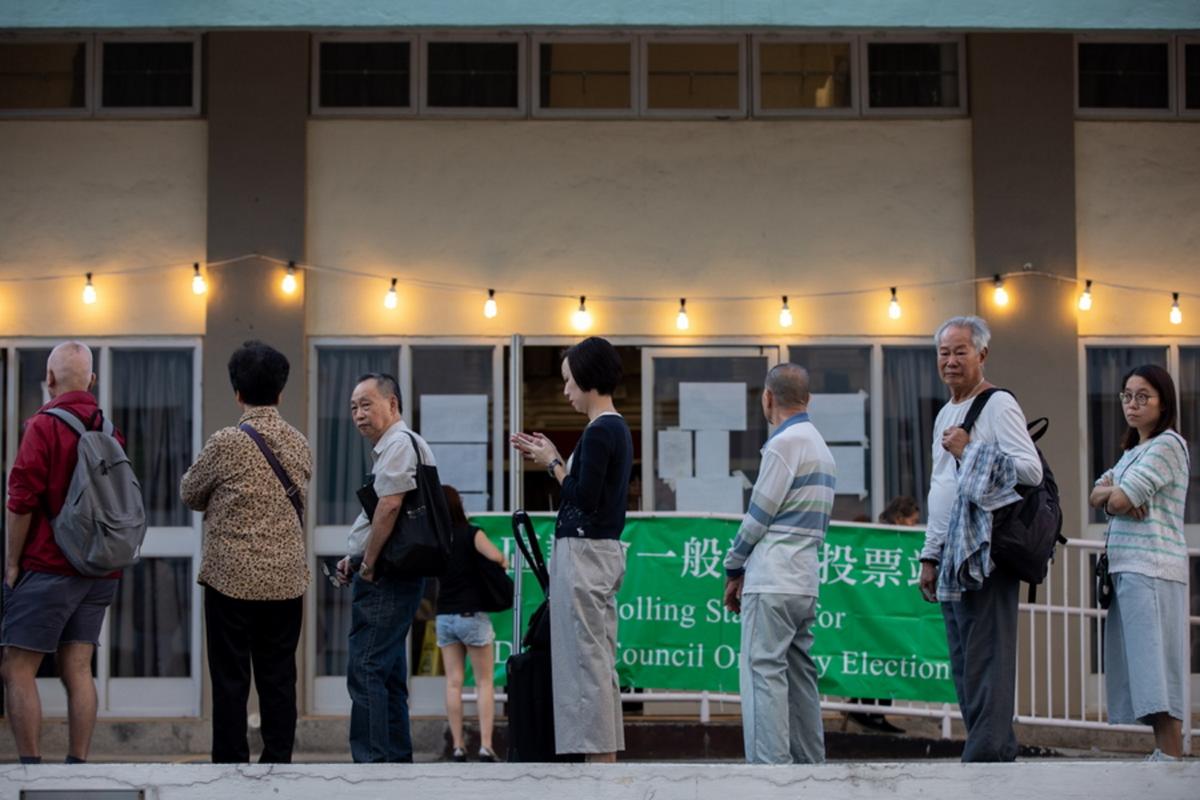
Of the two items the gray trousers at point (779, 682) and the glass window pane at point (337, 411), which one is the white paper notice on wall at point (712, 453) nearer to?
the glass window pane at point (337, 411)

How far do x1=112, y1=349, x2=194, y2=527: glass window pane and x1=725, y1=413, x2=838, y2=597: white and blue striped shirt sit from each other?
217 inches

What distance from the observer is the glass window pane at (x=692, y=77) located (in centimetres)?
1165

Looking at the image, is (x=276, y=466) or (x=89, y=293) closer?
(x=276, y=466)

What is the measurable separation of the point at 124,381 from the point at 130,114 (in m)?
1.88

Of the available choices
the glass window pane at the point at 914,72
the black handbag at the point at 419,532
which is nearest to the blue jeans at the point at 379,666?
the black handbag at the point at 419,532

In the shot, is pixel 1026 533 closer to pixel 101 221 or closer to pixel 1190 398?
pixel 1190 398

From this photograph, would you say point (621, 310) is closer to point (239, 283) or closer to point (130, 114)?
point (239, 283)

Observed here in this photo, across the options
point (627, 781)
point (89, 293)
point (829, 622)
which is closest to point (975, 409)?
point (627, 781)

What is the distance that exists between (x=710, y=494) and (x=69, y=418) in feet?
17.1

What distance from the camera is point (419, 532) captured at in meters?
7.35

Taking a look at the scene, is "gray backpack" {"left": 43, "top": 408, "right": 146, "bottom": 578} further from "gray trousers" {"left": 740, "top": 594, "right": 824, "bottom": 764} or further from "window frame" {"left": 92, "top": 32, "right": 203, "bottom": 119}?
"window frame" {"left": 92, "top": 32, "right": 203, "bottom": 119}

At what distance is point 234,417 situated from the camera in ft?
37.5

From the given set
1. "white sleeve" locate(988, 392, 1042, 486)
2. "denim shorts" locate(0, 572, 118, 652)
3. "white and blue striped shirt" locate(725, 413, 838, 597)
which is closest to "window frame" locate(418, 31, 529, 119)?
"white and blue striped shirt" locate(725, 413, 838, 597)

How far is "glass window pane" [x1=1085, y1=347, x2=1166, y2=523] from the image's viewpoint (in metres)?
11.6
